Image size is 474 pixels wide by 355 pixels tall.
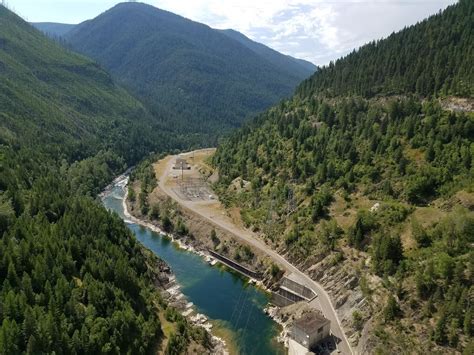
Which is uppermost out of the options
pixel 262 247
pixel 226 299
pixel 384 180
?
pixel 384 180

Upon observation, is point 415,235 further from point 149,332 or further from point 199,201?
point 199,201

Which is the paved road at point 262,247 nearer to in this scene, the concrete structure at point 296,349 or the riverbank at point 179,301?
the concrete structure at point 296,349

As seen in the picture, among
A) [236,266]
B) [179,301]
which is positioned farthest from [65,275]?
[236,266]

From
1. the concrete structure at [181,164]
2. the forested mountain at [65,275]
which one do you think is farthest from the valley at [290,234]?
the concrete structure at [181,164]

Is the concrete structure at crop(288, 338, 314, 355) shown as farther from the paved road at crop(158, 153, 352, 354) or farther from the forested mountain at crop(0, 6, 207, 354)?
the forested mountain at crop(0, 6, 207, 354)

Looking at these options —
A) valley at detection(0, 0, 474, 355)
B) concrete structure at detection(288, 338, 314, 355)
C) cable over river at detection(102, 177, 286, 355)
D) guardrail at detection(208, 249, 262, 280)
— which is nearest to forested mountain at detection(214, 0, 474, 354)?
valley at detection(0, 0, 474, 355)

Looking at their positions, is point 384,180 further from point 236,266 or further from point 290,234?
point 236,266
